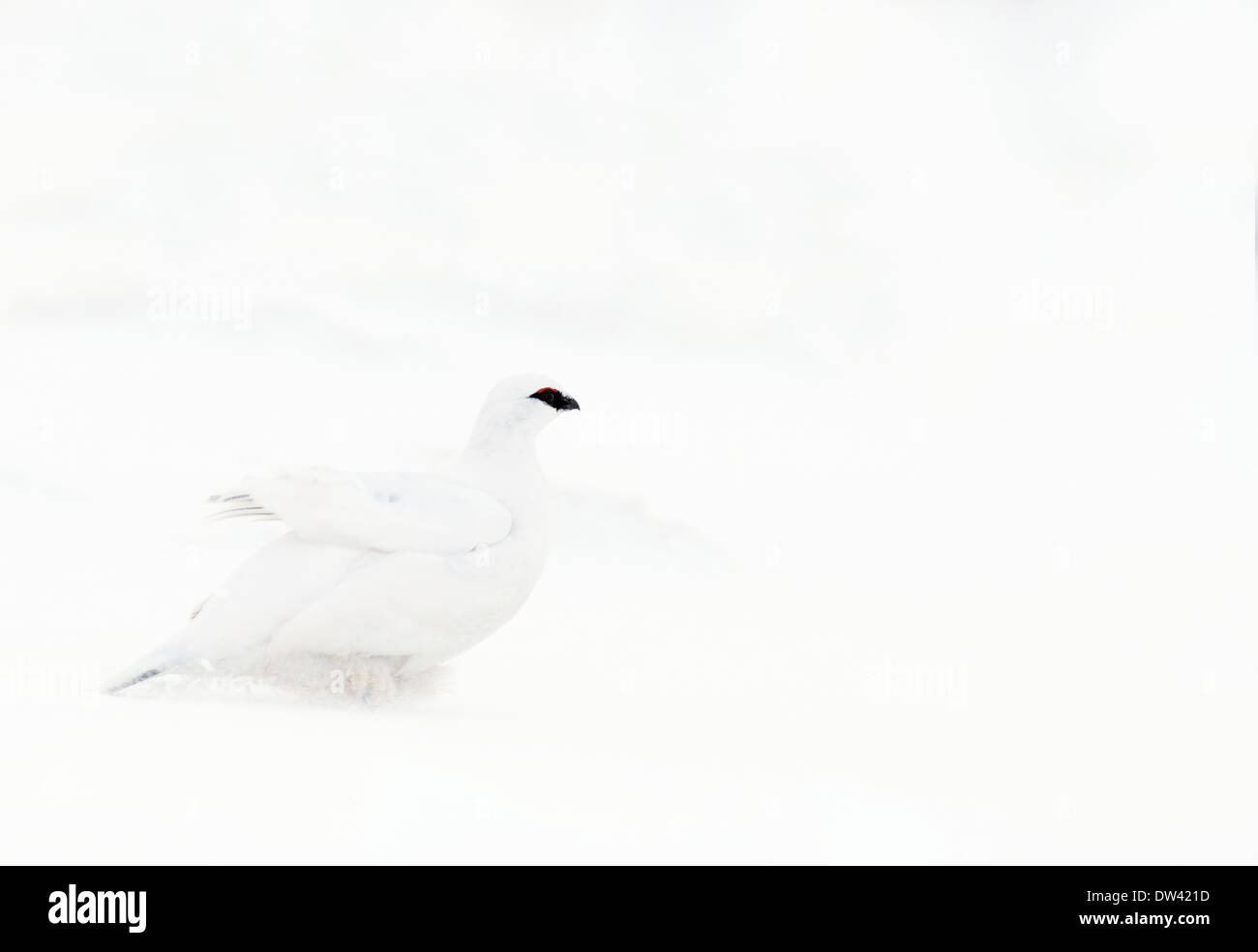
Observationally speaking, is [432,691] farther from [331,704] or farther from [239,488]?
[239,488]

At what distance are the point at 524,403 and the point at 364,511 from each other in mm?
960

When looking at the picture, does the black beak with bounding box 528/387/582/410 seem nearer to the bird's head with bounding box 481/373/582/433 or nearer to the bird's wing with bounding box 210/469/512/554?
the bird's head with bounding box 481/373/582/433

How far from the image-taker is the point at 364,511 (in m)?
5.04

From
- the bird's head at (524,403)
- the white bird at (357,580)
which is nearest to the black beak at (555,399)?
the bird's head at (524,403)

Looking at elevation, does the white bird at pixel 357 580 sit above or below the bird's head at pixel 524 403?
below

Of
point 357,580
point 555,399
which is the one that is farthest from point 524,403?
point 357,580

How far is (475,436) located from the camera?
220 inches

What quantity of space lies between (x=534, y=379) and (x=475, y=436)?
0.39 metres

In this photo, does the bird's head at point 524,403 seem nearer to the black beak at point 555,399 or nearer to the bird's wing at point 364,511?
the black beak at point 555,399

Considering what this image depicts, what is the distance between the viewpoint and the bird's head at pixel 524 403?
555 cm

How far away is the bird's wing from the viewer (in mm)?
5043

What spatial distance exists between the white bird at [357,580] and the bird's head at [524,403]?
43cm

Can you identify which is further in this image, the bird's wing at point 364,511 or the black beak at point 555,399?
the black beak at point 555,399

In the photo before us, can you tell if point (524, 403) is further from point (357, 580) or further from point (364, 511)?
point (357, 580)
